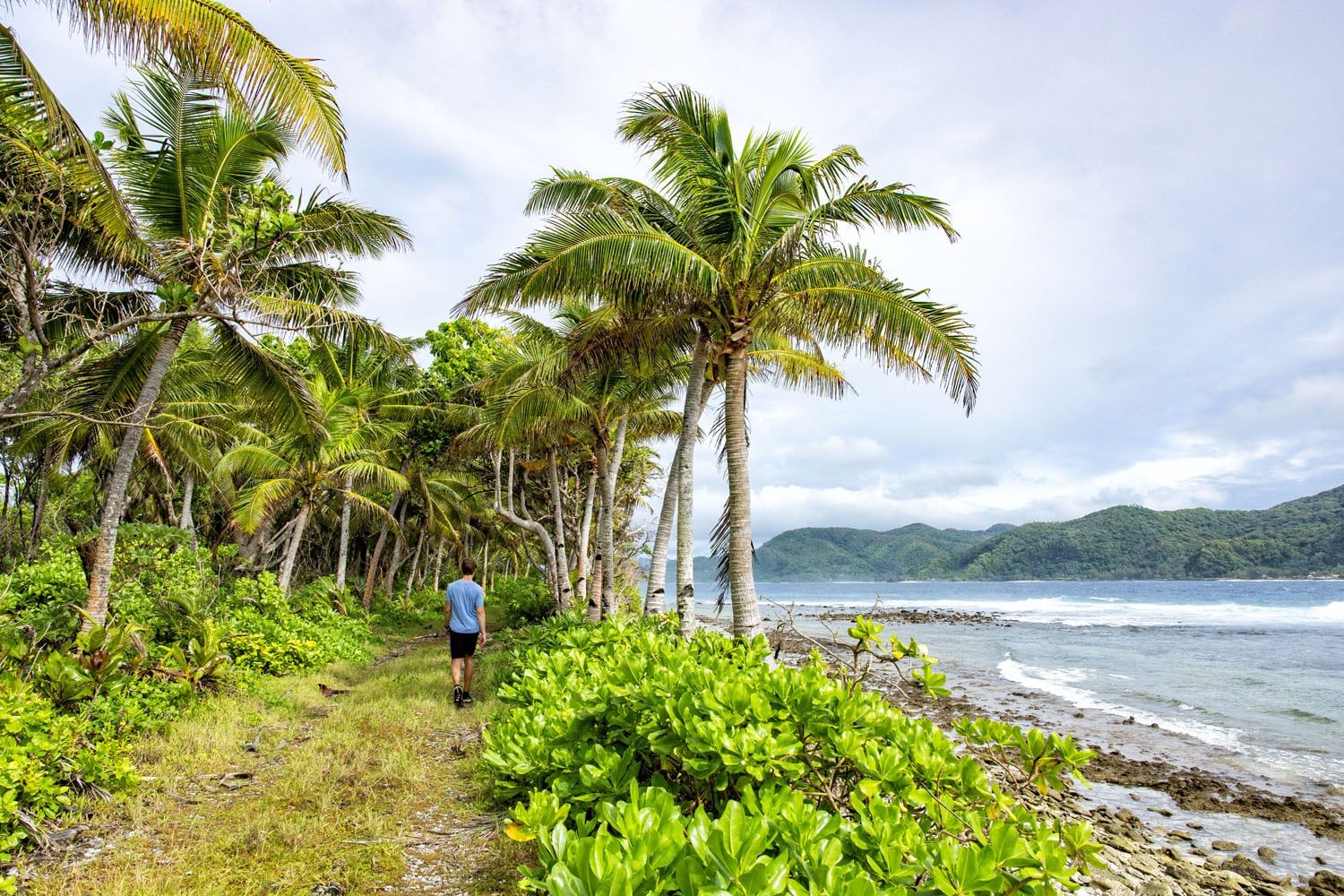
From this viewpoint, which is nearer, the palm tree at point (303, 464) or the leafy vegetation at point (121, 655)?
the leafy vegetation at point (121, 655)

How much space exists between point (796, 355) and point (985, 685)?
37.1 feet

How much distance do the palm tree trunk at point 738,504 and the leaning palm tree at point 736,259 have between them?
1 centimetres

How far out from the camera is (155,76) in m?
7.11

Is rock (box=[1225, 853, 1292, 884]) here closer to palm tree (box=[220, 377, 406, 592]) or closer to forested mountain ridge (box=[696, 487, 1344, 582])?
palm tree (box=[220, 377, 406, 592])

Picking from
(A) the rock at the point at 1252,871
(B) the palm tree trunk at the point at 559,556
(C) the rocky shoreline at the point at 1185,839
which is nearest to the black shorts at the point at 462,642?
(C) the rocky shoreline at the point at 1185,839

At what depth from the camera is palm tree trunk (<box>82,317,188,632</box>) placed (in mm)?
7141

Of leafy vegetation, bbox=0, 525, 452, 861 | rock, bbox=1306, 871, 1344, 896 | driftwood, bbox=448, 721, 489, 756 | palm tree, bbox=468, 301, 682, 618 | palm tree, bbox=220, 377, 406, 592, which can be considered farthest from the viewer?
palm tree, bbox=220, 377, 406, 592

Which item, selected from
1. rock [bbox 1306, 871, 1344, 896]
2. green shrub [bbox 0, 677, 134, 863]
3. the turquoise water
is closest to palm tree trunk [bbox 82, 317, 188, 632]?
green shrub [bbox 0, 677, 134, 863]

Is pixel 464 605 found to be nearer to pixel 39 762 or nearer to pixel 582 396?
Result: pixel 39 762

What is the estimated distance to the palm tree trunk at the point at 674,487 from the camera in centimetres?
920

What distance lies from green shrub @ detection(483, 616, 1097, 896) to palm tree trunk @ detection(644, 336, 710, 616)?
4.76m

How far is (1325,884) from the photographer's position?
585 centimetres

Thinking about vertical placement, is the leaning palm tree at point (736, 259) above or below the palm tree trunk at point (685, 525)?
above

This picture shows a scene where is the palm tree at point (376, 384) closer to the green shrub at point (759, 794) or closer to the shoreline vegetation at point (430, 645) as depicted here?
the shoreline vegetation at point (430, 645)
